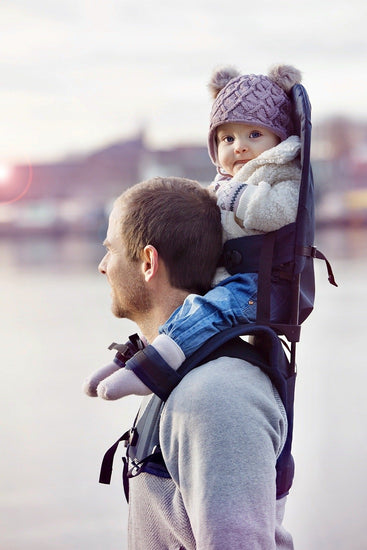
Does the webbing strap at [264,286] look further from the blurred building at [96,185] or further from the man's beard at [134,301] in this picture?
the blurred building at [96,185]

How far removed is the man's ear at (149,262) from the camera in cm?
143

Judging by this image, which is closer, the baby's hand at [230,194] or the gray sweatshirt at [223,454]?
the gray sweatshirt at [223,454]

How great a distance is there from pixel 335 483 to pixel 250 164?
2985 mm

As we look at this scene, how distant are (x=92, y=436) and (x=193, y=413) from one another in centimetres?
389

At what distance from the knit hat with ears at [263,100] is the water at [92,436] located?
8.01 ft

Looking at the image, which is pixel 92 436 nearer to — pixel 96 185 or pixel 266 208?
pixel 266 208

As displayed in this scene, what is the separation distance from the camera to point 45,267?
63.0 ft

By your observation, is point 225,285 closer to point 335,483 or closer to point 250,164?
point 250,164

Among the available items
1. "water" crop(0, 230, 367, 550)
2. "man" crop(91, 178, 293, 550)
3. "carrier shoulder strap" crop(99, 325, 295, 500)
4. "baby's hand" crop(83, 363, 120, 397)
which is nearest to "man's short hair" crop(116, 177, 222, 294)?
"man" crop(91, 178, 293, 550)

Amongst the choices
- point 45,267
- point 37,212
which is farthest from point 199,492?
point 37,212

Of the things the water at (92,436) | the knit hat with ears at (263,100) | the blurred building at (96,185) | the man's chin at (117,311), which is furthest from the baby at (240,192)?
the blurred building at (96,185)

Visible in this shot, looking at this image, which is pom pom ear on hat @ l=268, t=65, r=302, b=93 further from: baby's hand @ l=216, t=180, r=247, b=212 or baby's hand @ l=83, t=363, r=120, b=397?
baby's hand @ l=83, t=363, r=120, b=397

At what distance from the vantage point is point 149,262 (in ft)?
4.75

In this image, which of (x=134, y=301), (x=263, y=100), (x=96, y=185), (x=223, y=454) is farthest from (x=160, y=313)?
(x=96, y=185)
